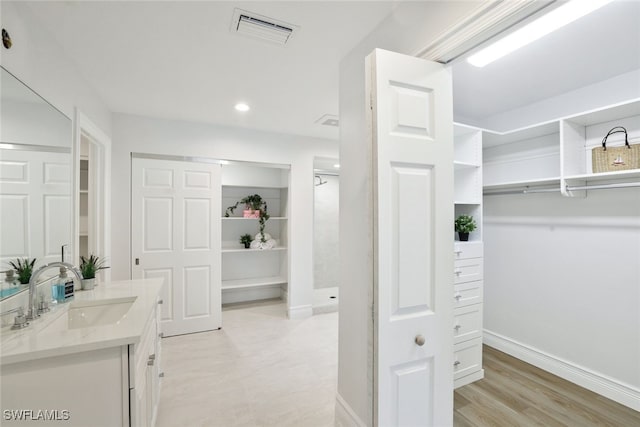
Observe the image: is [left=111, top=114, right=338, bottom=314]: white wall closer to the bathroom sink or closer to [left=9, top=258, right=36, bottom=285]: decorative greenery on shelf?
the bathroom sink

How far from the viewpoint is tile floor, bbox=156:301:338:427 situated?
2021mm

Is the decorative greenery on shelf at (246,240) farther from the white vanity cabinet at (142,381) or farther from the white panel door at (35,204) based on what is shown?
the white vanity cabinet at (142,381)

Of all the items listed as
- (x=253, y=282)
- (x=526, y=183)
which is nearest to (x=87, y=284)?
(x=253, y=282)

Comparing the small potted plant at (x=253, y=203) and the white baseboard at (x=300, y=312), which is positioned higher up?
the small potted plant at (x=253, y=203)

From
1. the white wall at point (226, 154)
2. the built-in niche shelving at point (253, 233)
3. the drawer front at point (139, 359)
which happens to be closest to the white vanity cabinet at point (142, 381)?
the drawer front at point (139, 359)

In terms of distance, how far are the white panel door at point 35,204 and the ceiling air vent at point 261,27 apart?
1335 millimetres

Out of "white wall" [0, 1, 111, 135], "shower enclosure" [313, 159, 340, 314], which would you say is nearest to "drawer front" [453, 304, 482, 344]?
"shower enclosure" [313, 159, 340, 314]

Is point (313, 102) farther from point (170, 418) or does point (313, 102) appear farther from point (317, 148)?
point (170, 418)

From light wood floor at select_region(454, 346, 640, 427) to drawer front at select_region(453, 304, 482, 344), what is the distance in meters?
0.40

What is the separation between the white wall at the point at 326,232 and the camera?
5.25 m

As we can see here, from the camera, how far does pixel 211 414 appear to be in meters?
2.04

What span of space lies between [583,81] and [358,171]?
6.93 feet

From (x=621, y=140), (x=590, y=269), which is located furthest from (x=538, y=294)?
(x=621, y=140)

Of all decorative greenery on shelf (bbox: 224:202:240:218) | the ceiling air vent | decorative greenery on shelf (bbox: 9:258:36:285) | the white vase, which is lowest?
the white vase
